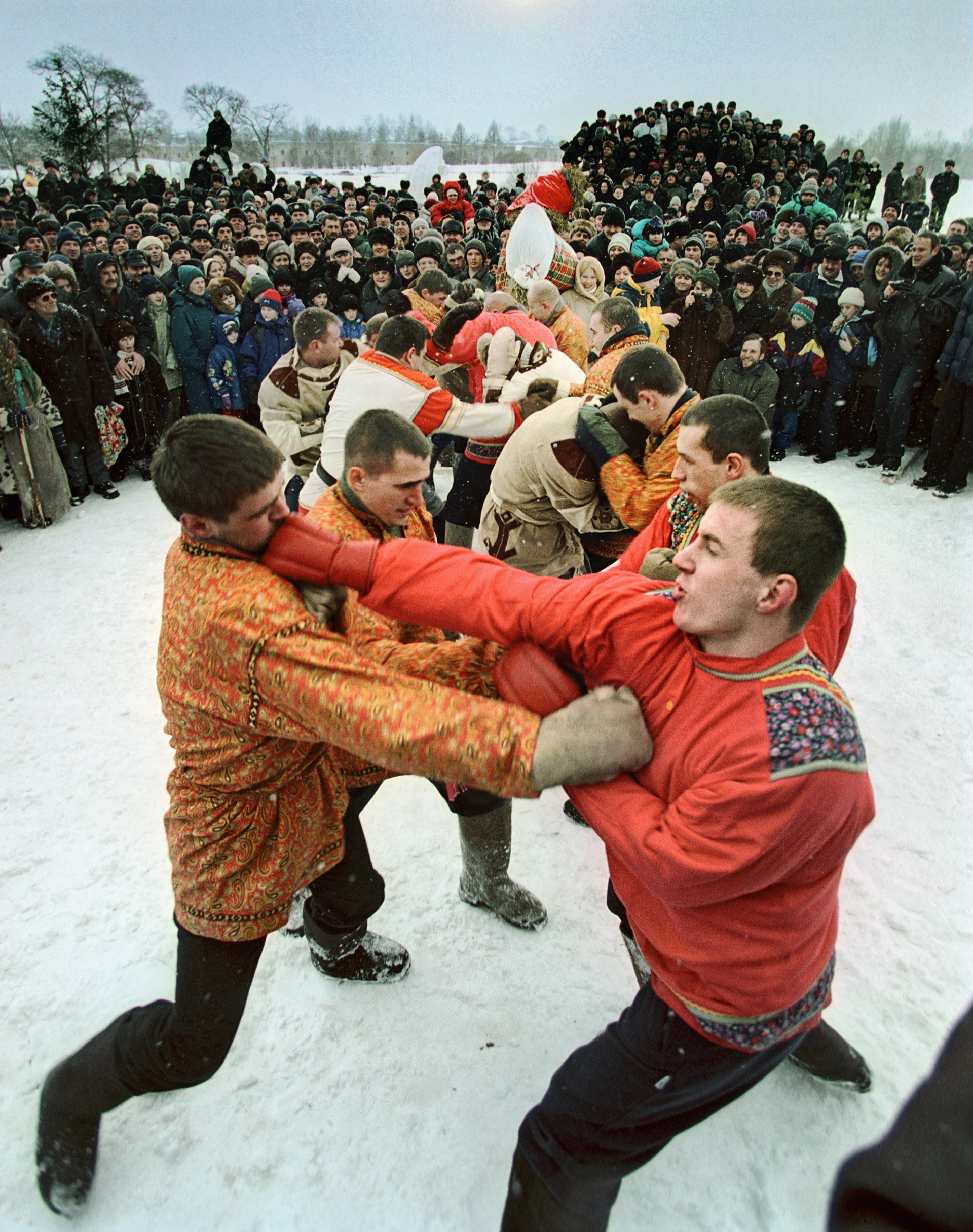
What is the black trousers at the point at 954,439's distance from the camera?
6004 mm

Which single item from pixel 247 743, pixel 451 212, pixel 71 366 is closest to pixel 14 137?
pixel 451 212

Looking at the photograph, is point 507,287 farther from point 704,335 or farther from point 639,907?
point 639,907

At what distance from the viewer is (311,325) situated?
3.95 m

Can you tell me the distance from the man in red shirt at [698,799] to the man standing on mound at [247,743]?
126mm

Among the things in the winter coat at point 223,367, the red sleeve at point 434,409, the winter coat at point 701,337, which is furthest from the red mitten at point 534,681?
the winter coat at point 223,367

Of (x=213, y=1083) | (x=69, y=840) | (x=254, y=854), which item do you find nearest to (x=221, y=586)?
(x=254, y=854)

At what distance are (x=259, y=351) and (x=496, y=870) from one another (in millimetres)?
6143

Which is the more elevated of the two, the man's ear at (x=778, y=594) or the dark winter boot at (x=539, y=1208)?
the man's ear at (x=778, y=594)

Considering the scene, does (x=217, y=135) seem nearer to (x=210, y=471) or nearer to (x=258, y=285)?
(x=258, y=285)

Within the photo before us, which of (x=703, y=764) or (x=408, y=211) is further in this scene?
(x=408, y=211)

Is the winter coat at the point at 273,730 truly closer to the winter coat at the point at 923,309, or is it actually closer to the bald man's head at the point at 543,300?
the bald man's head at the point at 543,300

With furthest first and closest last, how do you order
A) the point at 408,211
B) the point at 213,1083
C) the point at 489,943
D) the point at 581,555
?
the point at 408,211 < the point at 581,555 < the point at 489,943 < the point at 213,1083

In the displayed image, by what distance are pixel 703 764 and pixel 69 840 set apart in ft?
8.95

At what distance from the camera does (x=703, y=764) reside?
1251mm
